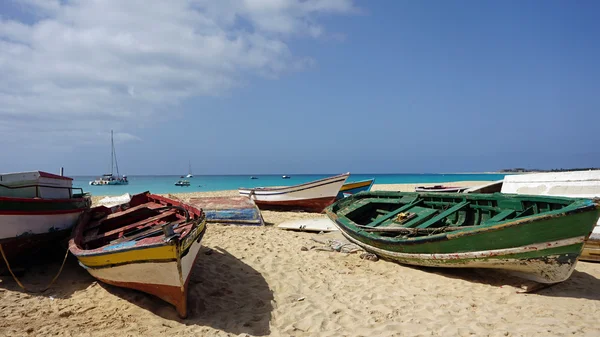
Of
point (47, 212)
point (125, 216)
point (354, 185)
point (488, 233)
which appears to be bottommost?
point (354, 185)

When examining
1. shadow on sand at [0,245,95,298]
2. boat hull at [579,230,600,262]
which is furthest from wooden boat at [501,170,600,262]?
shadow on sand at [0,245,95,298]

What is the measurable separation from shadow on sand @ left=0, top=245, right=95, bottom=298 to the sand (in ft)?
0.05

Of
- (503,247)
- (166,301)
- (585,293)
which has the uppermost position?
(503,247)

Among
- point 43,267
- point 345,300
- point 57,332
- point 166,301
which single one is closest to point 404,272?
point 345,300

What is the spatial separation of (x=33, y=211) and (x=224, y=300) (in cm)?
361

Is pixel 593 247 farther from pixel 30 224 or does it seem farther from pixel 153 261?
pixel 30 224

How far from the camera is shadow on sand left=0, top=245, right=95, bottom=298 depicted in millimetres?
5301

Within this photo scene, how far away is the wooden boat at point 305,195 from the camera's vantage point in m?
14.8

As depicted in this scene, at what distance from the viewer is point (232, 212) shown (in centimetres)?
1123

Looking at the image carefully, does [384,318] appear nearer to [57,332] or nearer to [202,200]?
[57,332]

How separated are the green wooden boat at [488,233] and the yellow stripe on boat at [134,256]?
3.95m

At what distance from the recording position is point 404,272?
6.25 m

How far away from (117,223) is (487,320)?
693cm

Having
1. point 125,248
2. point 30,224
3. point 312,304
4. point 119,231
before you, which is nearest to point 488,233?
point 312,304
